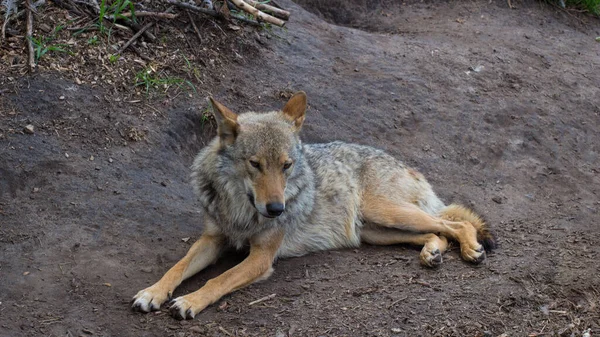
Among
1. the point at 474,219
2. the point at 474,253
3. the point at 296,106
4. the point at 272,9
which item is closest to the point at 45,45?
the point at 272,9

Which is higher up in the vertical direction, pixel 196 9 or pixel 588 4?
pixel 588 4

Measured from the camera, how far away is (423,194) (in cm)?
638

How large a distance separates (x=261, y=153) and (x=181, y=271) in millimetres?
1082

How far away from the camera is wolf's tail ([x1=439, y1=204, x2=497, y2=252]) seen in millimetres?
5750

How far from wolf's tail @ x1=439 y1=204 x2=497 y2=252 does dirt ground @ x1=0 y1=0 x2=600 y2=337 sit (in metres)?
0.13

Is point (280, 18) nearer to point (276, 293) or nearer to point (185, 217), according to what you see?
point (185, 217)

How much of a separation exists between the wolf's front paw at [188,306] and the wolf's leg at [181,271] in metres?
0.12

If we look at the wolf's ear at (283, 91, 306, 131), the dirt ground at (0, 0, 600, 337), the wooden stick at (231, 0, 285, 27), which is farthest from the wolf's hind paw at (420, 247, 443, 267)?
the wooden stick at (231, 0, 285, 27)

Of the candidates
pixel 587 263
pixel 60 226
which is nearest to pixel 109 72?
pixel 60 226

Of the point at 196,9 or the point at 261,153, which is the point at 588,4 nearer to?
the point at 196,9

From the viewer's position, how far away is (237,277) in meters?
5.06

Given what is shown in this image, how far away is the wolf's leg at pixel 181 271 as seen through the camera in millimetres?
4652

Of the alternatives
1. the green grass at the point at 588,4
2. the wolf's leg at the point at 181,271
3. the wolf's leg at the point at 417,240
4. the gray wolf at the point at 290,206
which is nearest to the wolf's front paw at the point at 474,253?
the gray wolf at the point at 290,206

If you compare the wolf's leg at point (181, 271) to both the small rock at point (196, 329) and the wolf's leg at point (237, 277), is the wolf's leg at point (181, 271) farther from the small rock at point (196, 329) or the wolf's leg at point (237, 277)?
the small rock at point (196, 329)
